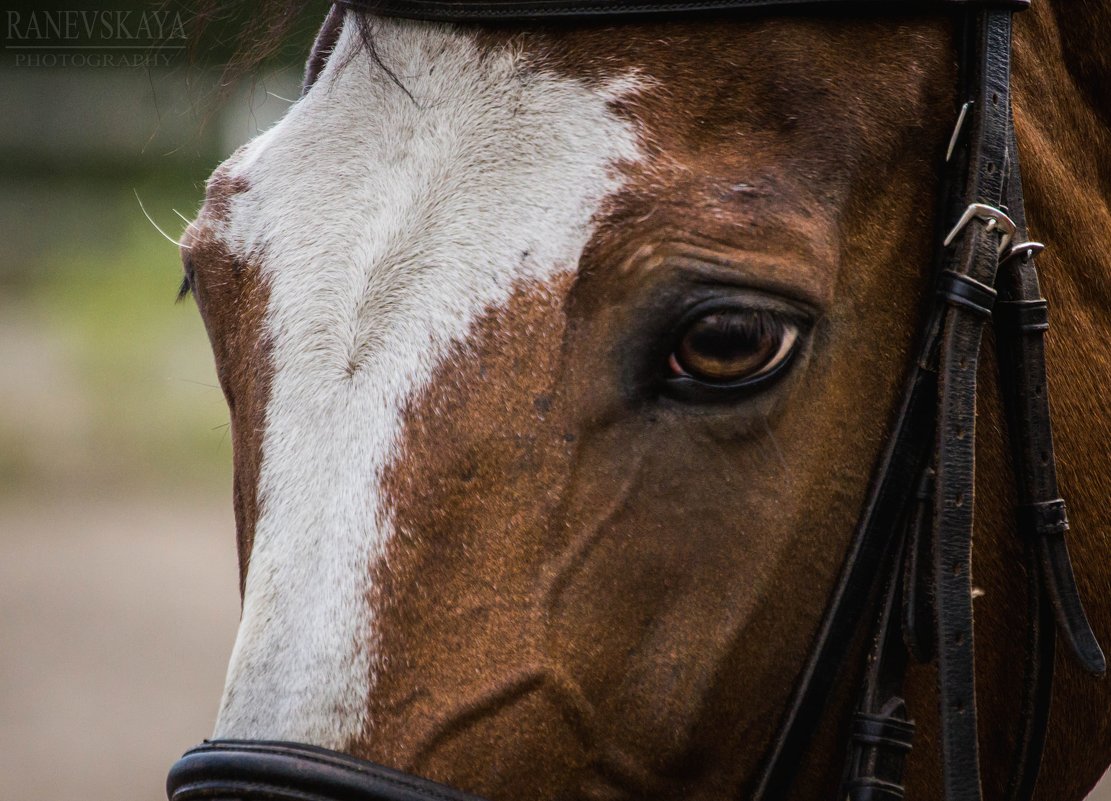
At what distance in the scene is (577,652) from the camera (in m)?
1.27

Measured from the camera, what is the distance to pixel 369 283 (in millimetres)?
1337

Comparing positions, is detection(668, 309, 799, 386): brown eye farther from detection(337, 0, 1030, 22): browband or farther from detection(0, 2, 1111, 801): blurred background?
detection(0, 2, 1111, 801): blurred background

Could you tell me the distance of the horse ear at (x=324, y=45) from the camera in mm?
1847

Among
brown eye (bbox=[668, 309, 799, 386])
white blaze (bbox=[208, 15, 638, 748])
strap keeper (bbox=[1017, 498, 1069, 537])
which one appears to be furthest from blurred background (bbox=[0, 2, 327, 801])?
strap keeper (bbox=[1017, 498, 1069, 537])

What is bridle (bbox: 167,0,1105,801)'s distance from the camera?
1.34 metres

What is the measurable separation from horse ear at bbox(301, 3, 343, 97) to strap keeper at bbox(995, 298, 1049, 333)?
1.16 meters

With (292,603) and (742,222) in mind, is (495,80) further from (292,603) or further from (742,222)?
(292,603)

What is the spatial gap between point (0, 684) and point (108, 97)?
782cm

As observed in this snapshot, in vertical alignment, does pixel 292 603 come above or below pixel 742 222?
below

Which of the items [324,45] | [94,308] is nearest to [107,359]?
[94,308]

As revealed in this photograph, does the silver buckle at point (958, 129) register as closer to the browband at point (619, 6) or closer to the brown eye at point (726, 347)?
the browband at point (619, 6)

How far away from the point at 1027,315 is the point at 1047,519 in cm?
27

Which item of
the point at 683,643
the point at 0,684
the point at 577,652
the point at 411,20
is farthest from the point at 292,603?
the point at 0,684

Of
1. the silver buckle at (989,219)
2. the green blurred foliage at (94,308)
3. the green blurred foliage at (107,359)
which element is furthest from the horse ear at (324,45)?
the green blurred foliage at (94,308)
